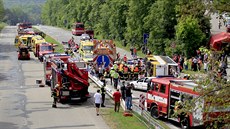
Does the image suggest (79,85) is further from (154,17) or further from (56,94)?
(154,17)

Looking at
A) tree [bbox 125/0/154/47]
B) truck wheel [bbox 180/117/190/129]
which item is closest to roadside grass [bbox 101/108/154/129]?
truck wheel [bbox 180/117/190/129]

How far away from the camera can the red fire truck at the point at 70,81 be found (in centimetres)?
2755

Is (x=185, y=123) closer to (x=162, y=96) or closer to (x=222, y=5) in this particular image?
(x=162, y=96)

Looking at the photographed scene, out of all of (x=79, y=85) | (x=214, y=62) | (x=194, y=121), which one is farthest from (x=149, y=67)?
(x=214, y=62)

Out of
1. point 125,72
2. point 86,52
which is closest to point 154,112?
point 125,72

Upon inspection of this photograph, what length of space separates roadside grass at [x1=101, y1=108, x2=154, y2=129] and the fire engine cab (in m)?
1.34

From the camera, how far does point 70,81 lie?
90.6 ft

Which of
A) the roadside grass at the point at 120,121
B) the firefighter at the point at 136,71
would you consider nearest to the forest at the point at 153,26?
the firefighter at the point at 136,71

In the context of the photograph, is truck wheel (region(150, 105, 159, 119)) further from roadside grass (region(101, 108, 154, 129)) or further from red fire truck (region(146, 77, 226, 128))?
roadside grass (region(101, 108, 154, 129))

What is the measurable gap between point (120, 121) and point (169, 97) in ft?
8.72

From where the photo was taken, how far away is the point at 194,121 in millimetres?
20484

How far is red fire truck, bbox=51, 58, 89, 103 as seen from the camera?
27547 mm

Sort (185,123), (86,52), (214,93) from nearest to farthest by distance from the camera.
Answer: (214,93)
(185,123)
(86,52)

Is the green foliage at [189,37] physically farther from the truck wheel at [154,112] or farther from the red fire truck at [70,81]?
the truck wheel at [154,112]
